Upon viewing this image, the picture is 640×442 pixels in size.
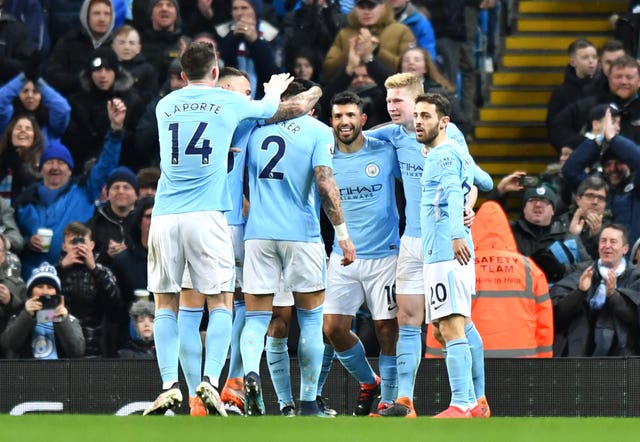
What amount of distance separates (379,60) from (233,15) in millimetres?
1593

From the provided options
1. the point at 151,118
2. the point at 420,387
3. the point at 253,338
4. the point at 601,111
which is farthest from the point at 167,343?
the point at 601,111

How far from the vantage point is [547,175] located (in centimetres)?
1636

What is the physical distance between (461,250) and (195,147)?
5.99 ft

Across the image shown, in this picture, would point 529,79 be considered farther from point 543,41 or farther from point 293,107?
point 293,107

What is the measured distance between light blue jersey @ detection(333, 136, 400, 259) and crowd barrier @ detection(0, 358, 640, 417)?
40.0 inches

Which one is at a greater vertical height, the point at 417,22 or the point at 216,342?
the point at 417,22

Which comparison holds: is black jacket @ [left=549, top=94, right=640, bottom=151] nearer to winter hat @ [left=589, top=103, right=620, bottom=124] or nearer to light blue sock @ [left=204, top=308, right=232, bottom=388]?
winter hat @ [left=589, top=103, right=620, bottom=124]

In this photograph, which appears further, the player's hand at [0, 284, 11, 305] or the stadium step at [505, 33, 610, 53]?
the stadium step at [505, 33, 610, 53]

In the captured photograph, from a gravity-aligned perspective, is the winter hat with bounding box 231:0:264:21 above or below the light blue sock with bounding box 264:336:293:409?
above

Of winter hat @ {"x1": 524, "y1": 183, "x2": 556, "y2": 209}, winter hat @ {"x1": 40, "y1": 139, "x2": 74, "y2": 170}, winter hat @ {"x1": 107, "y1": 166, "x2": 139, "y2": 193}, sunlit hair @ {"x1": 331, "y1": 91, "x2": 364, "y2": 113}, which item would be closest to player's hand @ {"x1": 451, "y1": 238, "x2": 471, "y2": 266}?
sunlit hair @ {"x1": 331, "y1": 91, "x2": 364, "y2": 113}

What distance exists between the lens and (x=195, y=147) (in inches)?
432

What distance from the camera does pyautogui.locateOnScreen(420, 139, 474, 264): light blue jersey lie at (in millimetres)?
11378

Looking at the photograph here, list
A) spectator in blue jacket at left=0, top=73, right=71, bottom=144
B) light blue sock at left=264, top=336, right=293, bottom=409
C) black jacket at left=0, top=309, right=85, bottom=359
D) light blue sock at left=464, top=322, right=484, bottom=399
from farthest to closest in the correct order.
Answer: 1. spectator in blue jacket at left=0, top=73, right=71, bottom=144
2. black jacket at left=0, top=309, right=85, bottom=359
3. light blue sock at left=464, top=322, right=484, bottom=399
4. light blue sock at left=264, top=336, right=293, bottom=409

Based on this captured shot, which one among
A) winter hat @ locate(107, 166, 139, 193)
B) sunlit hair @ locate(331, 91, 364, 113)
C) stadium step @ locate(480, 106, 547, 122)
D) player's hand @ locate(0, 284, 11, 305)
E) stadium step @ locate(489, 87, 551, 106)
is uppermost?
stadium step @ locate(489, 87, 551, 106)
